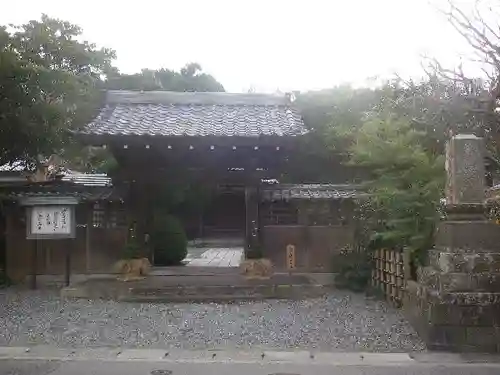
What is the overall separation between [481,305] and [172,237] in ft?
30.3

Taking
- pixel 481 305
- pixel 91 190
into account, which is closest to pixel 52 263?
pixel 91 190

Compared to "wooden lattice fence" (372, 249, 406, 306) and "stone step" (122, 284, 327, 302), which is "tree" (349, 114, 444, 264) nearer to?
"wooden lattice fence" (372, 249, 406, 306)

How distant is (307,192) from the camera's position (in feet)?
46.4

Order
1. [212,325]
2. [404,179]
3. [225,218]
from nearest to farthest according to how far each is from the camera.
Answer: [212,325] < [404,179] < [225,218]

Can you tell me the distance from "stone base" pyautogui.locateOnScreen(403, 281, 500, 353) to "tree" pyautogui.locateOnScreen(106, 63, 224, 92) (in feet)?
96.8

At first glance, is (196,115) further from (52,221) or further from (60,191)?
(52,221)

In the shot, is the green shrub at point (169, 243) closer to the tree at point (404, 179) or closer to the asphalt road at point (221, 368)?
the tree at point (404, 179)

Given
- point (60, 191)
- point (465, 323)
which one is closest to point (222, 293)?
point (60, 191)

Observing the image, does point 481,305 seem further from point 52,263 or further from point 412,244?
point 52,263

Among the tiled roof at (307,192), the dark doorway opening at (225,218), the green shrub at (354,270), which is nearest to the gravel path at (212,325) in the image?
the green shrub at (354,270)

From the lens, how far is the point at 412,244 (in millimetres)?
9719

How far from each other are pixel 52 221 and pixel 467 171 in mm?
9043

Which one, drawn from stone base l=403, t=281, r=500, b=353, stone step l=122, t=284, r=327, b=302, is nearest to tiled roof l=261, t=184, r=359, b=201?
stone step l=122, t=284, r=327, b=302

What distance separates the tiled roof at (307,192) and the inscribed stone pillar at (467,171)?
633cm
